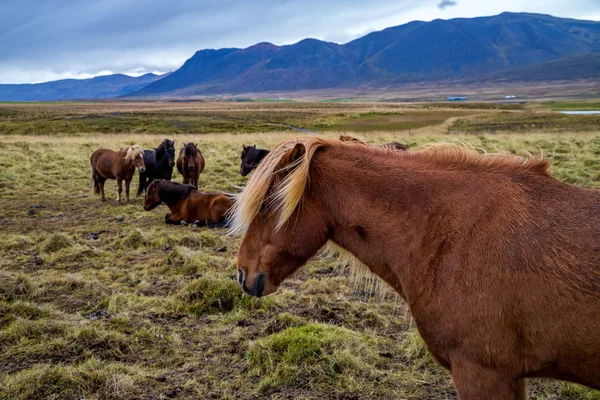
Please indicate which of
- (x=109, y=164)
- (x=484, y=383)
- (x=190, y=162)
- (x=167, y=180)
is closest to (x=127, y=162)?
(x=109, y=164)

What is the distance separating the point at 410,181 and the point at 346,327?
9.05 ft

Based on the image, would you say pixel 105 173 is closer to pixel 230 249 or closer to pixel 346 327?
pixel 230 249

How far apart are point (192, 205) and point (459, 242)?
8739mm

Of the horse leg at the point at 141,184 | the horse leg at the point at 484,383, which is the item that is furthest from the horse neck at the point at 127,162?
the horse leg at the point at 484,383

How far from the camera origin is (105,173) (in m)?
13.4

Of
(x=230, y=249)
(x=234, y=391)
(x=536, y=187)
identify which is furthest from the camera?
(x=230, y=249)

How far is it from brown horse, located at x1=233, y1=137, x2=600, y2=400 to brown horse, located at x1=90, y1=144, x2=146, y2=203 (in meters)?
11.3

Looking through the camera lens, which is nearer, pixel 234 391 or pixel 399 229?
pixel 399 229

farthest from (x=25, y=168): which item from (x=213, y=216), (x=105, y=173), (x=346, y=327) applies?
(x=346, y=327)

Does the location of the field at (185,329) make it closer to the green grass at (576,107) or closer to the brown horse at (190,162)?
the brown horse at (190,162)

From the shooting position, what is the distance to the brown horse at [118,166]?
42.9ft

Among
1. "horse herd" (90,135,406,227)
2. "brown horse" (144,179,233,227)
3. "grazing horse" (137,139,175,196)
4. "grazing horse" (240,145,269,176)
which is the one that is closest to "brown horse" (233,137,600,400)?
"horse herd" (90,135,406,227)

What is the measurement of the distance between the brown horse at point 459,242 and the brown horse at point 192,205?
7.48 m

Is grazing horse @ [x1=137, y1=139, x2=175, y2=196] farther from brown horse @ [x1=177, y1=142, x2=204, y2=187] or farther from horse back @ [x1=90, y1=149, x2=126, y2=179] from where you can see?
horse back @ [x1=90, y1=149, x2=126, y2=179]
